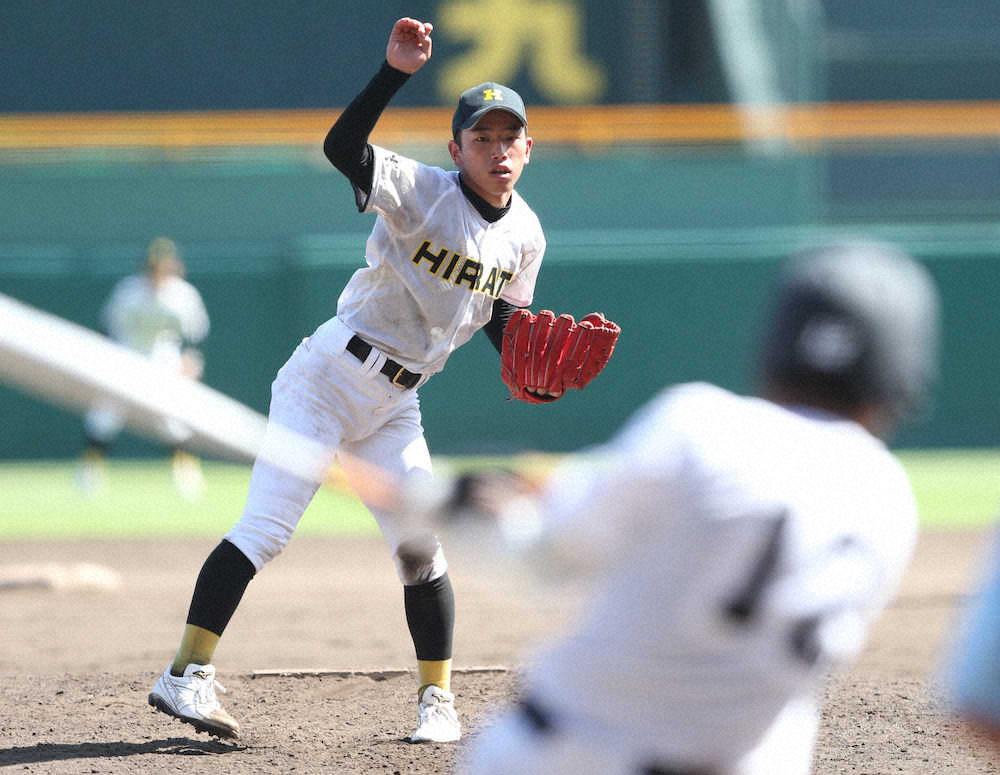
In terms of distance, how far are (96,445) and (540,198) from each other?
4.91m

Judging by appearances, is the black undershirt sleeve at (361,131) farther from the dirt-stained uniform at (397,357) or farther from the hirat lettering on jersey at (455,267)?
the hirat lettering on jersey at (455,267)

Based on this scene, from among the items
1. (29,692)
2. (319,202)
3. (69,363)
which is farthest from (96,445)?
(69,363)

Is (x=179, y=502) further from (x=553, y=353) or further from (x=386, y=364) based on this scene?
(x=553, y=353)

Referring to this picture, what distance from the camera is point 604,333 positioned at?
390cm

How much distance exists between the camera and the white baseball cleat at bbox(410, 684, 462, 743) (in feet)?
13.3

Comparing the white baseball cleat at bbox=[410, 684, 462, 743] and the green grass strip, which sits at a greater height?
the green grass strip

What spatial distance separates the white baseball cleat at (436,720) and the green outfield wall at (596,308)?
8.40 meters

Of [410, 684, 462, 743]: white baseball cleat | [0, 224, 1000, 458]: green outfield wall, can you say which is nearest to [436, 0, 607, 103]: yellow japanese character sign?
[0, 224, 1000, 458]: green outfield wall

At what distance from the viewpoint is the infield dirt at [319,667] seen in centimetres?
392

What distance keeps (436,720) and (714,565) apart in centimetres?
252

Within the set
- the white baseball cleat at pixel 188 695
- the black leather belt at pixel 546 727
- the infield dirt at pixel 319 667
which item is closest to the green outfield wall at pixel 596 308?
the infield dirt at pixel 319 667

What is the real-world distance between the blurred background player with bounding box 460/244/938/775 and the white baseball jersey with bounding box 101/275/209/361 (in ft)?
32.0

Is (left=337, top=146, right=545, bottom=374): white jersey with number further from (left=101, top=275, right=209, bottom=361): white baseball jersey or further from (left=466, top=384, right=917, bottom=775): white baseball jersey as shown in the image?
(left=101, top=275, right=209, bottom=361): white baseball jersey

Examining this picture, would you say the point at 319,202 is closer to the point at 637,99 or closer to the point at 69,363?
the point at 637,99
